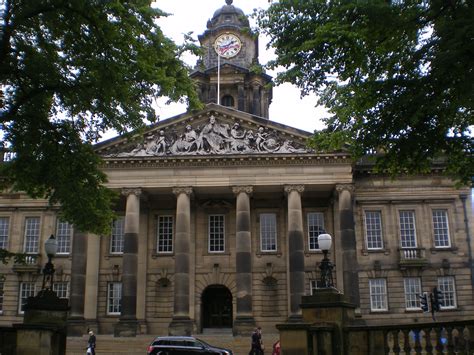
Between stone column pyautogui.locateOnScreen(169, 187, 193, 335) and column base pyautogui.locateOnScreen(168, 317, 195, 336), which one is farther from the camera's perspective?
stone column pyautogui.locateOnScreen(169, 187, 193, 335)


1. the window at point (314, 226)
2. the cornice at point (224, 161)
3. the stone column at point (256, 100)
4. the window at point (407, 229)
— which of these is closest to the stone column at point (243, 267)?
the cornice at point (224, 161)

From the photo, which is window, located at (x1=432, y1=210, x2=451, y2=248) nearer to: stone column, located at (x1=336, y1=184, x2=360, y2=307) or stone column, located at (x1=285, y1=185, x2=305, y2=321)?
stone column, located at (x1=336, y1=184, x2=360, y2=307)

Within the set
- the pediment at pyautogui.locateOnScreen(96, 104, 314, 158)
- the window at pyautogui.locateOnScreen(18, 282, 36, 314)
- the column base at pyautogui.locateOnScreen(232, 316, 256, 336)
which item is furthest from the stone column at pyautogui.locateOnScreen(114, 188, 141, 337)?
the window at pyautogui.locateOnScreen(18, 282, 36, 314)

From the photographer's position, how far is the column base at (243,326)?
3753 centimetres

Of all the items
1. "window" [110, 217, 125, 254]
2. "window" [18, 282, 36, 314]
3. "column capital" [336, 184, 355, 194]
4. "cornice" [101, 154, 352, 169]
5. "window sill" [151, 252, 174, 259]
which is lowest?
"window" [18, 282, 36, 314]

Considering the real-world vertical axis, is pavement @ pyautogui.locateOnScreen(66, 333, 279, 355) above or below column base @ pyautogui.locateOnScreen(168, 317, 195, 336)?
below

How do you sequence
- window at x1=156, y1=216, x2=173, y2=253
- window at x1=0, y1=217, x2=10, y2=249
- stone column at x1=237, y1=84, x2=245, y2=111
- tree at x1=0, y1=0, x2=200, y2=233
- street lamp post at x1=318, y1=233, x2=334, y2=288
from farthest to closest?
stone column at x1=237, y1=84, x2=245, y2=111 → window at x1=0, y1=217, x2=10, y2=249 → window at x1=156, y1=216, x2=173, y2=253 → street lamp post at x1=318, y1=233, x2=334, y2=288 → tree at x1=0, y1=0, x2=200, y2=233

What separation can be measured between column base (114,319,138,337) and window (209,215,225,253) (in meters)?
8.74

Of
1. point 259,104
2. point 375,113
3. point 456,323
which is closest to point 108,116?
point 375,113

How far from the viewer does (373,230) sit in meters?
44.3

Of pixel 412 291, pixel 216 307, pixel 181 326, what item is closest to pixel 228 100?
pixel 216 307

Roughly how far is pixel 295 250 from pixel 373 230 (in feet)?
26.5

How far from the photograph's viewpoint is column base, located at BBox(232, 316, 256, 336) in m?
37.5

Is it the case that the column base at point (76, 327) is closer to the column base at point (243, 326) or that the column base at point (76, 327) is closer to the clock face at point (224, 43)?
the column base at point (243, 326)
